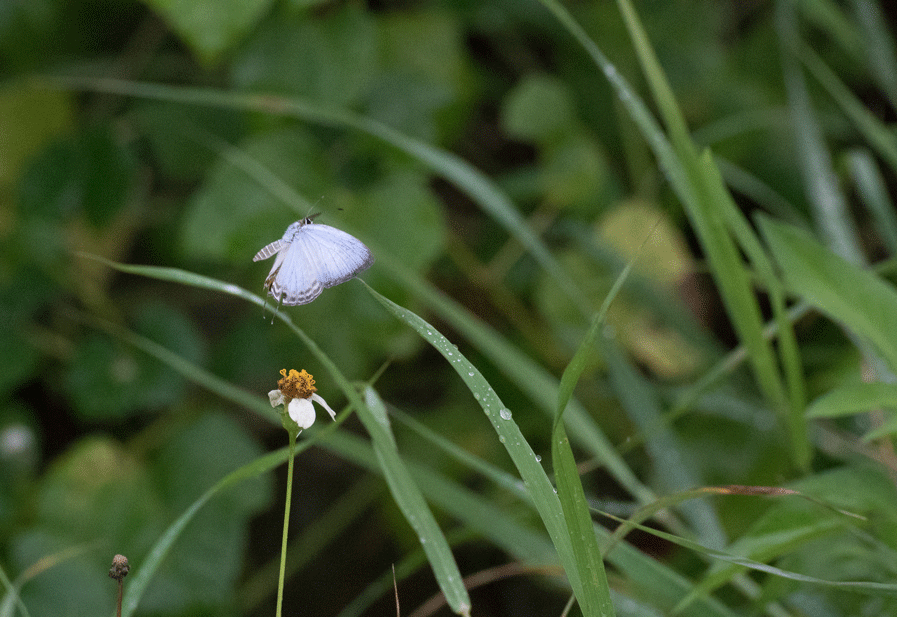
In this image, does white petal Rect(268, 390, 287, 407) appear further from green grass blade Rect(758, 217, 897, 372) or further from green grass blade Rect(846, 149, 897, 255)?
green grass blade Rect(846, 149, 897, 255)

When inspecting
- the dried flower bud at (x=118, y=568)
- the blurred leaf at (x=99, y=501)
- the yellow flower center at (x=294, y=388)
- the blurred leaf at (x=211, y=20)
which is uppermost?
the blurred leaf at (x=211, y=20)

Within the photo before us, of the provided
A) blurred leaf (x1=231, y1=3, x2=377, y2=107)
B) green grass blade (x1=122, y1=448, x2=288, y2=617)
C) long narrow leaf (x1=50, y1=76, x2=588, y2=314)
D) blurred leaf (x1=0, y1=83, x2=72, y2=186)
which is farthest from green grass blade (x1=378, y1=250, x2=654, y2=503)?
blurred leaf (x1=0, y1=83, x2=72, y2=186)

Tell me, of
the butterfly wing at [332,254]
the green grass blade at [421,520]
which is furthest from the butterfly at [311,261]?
the green grass blade at [421,520]

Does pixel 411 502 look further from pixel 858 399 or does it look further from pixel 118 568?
pixel 858 399

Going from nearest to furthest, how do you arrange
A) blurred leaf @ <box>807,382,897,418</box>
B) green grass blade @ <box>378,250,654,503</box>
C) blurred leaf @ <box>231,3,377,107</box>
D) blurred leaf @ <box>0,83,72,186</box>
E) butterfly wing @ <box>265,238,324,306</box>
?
1. butterfly wing @ <box>265,238,324,306</box>
2. blurred leaf @ <box>807,382,897,418</box>
3. green grass blade @ <box>378,250,654,503</box>
4. blurred leaf @ <box>231,3,377,107</box>
5. blurred leaf @ <box>0,83,72,186</box>

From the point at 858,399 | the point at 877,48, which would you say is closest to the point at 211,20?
the point at 858,399

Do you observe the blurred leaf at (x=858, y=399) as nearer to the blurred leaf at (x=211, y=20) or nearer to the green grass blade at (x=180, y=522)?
the green grass blade at (x=180, y=522)

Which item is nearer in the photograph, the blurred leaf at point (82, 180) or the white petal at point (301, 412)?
the white petal at point (301, 412)
